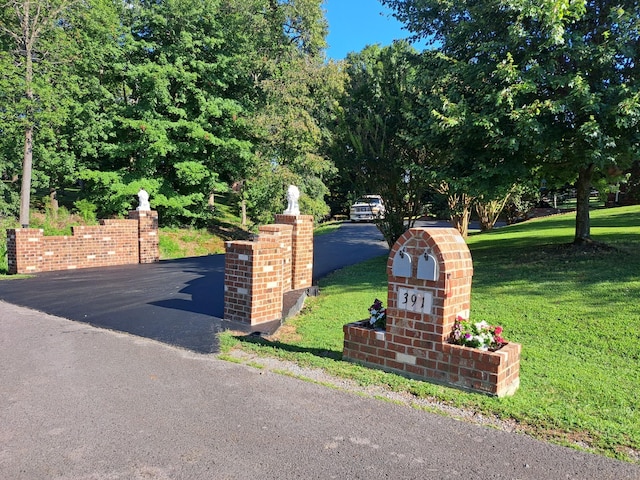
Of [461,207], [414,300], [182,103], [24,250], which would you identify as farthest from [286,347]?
[182,103]

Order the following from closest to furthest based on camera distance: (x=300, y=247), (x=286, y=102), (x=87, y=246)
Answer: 1. (x=300, y=247)
2. (x=87, y=246)
3. (x=286, y=102)

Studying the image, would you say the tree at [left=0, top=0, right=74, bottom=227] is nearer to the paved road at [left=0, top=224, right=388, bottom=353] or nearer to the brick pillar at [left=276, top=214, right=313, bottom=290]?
the paved road at [left=0, top=224, right=388, bottom=353]

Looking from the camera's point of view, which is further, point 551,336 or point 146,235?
point 146,235

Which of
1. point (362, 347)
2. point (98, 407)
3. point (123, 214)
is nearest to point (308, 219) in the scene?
point (362, 347)

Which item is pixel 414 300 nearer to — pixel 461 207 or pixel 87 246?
pixel 87 246

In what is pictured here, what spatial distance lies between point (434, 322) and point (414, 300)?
0.25 meters

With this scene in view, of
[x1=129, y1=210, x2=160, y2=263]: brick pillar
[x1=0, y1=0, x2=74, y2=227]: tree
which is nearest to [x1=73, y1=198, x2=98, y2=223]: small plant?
[x1=0, y1=0, x2=74, y2=227]: tree

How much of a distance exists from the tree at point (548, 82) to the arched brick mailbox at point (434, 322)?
4756 millimetres

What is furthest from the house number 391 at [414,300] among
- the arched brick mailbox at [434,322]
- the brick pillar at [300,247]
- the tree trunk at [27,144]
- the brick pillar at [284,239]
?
the tree trunk at [27,144]

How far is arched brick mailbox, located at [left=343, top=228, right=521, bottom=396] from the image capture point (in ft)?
12.0

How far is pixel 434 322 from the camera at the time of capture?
381 cm

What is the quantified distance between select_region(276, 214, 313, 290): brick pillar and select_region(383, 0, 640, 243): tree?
3052 millimetres

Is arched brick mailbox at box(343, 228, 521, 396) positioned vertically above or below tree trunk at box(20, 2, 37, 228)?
below

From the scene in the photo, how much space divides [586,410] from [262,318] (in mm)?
3721
